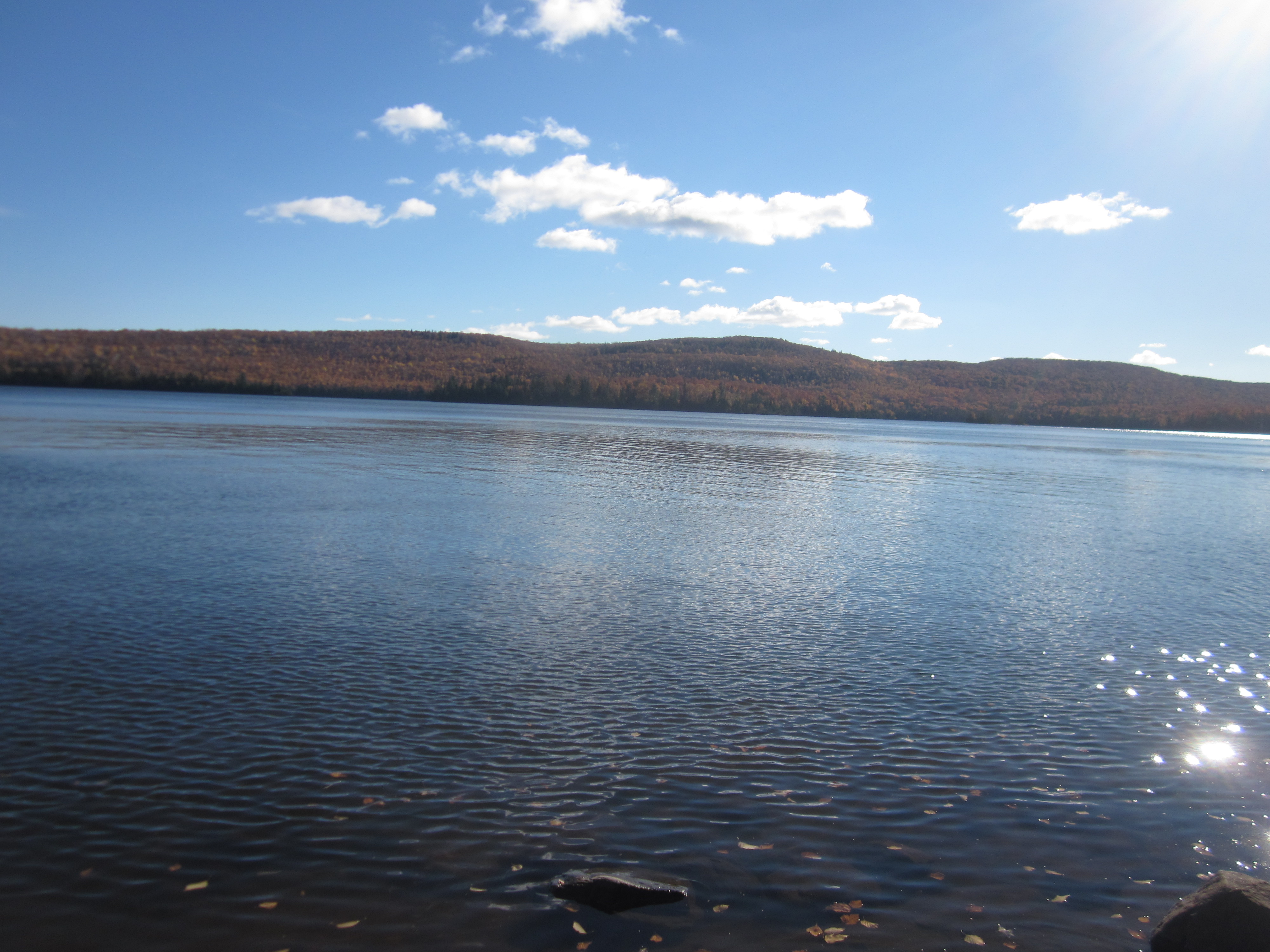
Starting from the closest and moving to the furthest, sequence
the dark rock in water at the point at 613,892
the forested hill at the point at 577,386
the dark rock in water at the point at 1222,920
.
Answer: the dark rock in water at the point at 1222,920, the dark rock in water at the point at 613,892, the forested hill at the point at 577,386

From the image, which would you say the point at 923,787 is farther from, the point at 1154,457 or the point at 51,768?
the point at 1154,457

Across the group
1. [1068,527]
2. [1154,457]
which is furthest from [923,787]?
[1154,457]

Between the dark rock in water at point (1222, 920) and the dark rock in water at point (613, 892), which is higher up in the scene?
the dark rock in water at point (1222, 920)

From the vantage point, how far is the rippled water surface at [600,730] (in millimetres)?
5715

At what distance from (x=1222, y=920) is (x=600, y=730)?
18.0 ft

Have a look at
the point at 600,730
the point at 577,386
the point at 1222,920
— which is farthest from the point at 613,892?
the point at 577,386

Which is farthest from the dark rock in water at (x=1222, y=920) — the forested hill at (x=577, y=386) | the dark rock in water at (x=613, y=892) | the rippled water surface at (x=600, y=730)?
the forested hill at (x=577, y=386)

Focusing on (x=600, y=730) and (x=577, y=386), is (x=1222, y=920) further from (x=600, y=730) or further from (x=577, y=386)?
(x=577, y=386)

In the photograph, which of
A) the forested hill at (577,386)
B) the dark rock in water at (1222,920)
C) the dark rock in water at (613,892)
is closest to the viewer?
the dark rock in water at (1222,920)

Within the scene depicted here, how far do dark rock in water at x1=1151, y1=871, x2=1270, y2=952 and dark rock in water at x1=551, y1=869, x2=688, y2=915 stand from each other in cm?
325

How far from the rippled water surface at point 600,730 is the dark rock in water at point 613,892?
0.11m

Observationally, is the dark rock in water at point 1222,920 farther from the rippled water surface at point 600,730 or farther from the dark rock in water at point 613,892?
the dark rock in water at point 613,892

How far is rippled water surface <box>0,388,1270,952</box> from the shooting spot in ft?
18.7

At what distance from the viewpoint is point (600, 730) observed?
28.6 feet
